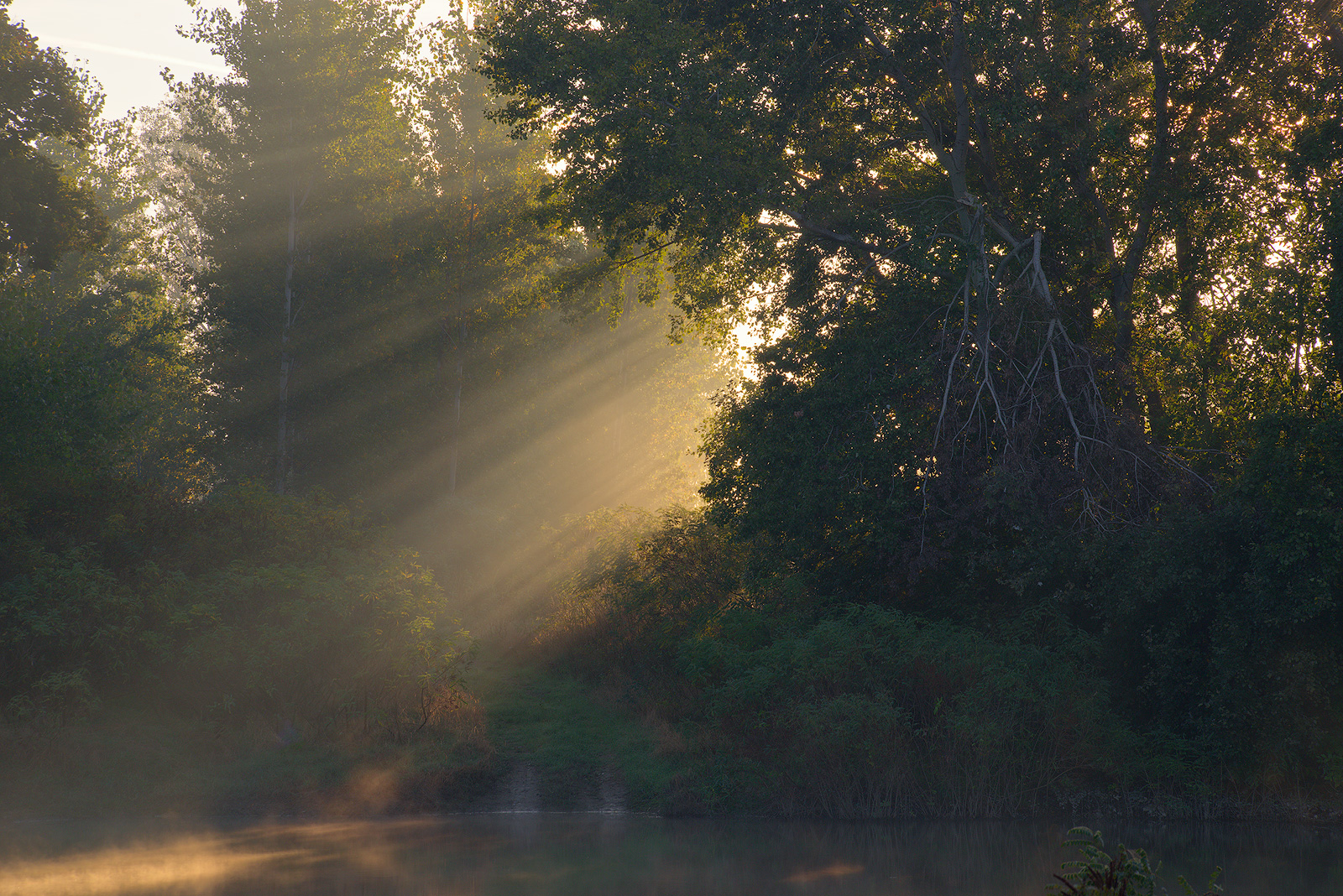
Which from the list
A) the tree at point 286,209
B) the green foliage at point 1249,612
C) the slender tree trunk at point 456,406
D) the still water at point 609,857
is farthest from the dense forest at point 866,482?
the slender tree trunk at point 456,406

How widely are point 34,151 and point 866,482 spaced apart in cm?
2287

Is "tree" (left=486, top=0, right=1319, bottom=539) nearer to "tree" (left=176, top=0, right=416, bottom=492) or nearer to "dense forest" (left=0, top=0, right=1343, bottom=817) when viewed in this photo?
"dense forest" (left=0, top=0, right=1343, bottom=817)

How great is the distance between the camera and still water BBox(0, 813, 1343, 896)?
1300 cm

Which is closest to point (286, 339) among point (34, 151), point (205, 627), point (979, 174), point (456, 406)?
point (456, 406)

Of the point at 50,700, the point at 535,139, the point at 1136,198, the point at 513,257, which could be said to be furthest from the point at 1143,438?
the point at 535,139

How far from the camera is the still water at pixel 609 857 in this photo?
42.7 feet

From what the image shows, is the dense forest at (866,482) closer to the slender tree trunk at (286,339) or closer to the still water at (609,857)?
the still water at (609,857)

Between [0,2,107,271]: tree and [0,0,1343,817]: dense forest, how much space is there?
102 millimetres

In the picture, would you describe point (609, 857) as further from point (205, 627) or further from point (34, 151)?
point (34, 151)

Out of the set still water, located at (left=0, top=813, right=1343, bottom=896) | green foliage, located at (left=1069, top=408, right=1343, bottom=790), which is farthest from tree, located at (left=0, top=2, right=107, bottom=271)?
green foliage, located at (left=1069, top=408, right=1343, bottom=790)

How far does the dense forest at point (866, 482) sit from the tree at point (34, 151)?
0.10m

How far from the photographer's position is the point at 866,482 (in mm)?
18891

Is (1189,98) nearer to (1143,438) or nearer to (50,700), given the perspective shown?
(1143,438)

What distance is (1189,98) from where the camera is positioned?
2036 centimetres
